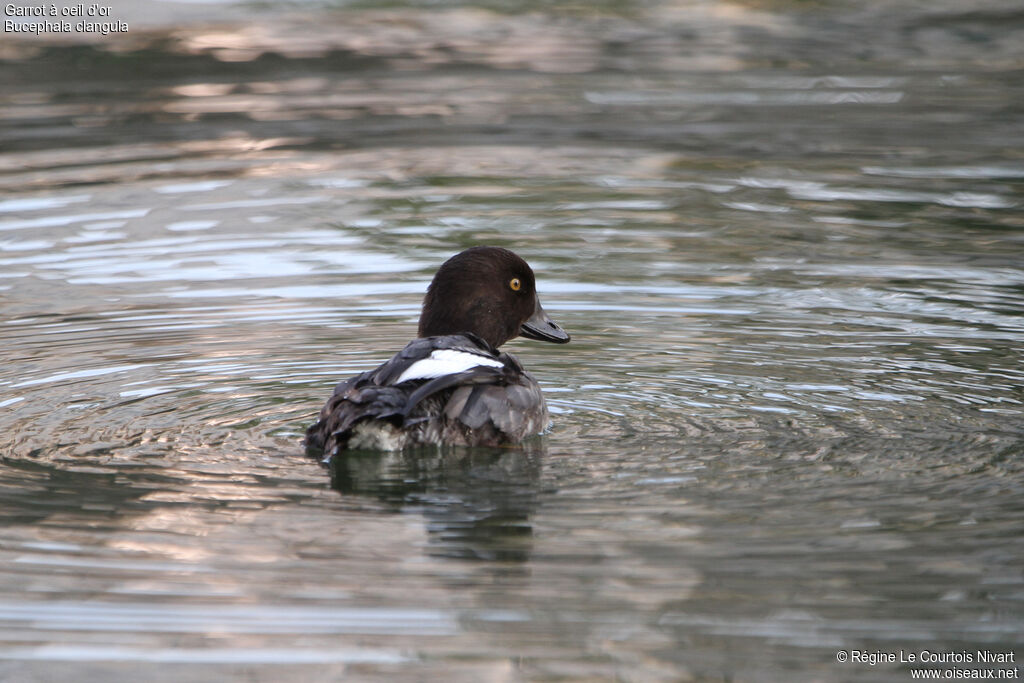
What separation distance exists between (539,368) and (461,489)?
7.75 ft

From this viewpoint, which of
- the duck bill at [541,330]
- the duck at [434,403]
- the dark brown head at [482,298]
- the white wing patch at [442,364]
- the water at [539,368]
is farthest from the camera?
the duck bill at [541,330]

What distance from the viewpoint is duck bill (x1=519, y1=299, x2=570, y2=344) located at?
8117 mm

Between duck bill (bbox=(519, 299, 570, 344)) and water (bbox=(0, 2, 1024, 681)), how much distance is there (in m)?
0.21

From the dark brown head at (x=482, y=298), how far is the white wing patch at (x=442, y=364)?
0.76 meters

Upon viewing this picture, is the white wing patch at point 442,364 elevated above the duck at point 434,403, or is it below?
above

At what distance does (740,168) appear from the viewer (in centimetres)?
1351

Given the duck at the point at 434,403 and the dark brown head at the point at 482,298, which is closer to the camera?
the duck at the point at 434,403

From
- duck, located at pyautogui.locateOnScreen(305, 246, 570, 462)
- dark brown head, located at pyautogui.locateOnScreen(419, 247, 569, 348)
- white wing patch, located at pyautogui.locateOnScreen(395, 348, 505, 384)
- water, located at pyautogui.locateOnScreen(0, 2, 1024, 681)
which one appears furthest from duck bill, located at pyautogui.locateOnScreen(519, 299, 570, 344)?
white wing patch, located at pyautogui.locateOnScreen(395, 348, 505, 384)

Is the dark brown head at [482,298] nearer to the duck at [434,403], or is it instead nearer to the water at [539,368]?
the duck at [434,403]

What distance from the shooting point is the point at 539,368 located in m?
8.48

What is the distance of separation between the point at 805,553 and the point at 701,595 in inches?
19.6

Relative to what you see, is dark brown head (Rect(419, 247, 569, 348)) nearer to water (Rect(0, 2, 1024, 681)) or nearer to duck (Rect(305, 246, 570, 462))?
duck (Rect(305, 246, 570, 462))

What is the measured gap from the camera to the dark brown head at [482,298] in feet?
25.0

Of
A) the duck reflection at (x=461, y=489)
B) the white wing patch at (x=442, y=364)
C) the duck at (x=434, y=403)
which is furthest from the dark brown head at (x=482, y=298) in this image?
the duck reflection at (x=461, y=489)
